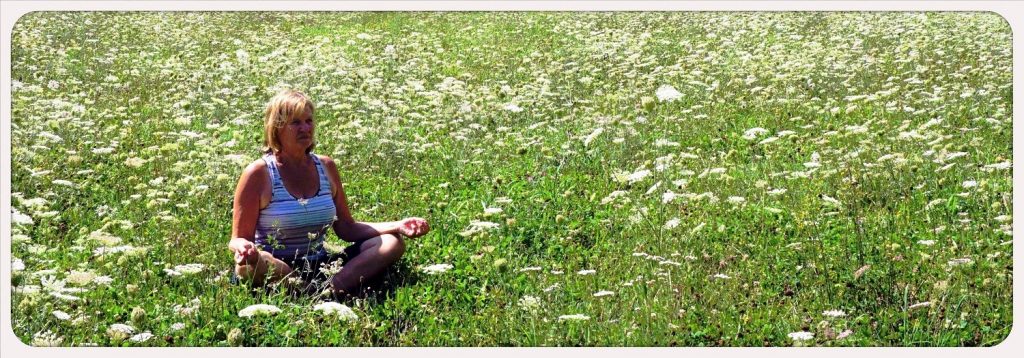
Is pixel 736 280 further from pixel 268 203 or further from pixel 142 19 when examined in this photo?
pixel 142 19

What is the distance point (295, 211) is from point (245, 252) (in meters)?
0.40

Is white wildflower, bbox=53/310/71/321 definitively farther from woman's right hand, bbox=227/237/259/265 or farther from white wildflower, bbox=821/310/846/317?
white wildflower, bbox=821/310/846/317

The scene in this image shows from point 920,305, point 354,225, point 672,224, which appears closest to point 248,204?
point 354,225

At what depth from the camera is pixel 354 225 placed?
4613mm

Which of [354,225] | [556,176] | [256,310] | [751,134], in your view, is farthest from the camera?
[751,134]

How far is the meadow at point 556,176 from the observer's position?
13.1 ft

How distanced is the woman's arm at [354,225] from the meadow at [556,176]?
0.12 metres

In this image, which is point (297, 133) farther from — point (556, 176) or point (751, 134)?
point (751, 134)

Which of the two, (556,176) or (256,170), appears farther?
(556,176)

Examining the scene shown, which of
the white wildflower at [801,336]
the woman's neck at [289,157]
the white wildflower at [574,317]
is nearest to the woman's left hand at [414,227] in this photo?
the woman's neck at [289,157]

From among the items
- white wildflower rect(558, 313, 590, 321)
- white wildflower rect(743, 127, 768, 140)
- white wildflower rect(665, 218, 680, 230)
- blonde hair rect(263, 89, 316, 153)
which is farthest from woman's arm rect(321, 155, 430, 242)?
white wildflower rect(743, 127, 768, 140)

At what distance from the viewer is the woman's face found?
435 cm

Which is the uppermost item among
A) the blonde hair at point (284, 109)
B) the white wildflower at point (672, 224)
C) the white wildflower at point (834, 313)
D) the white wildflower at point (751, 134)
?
the blonde hair at point (284, 109)

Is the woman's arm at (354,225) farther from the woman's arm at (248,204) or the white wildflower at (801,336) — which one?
the white wildflower at (801,336)
